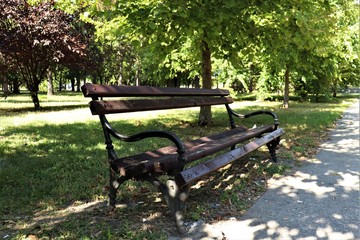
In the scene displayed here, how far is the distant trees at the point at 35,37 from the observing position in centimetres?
1329

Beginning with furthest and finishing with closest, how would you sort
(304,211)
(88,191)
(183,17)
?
(183,17)
(88,191)
(304,211)

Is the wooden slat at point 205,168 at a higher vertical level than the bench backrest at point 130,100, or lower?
lower

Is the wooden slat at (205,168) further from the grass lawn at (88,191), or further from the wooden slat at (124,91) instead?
the wooden slat at (124,91)

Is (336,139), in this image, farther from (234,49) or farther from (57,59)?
(57,59)

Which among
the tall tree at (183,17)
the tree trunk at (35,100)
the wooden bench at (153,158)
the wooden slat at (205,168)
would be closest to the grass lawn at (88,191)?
the wooden bench at (153,158)

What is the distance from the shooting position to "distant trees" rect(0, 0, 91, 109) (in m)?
13.3

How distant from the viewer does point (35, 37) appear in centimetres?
1347

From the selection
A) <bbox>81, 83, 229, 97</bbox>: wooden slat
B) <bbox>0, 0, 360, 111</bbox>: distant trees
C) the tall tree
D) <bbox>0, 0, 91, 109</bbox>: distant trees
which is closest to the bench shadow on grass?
<bbox>81, 83, 229, 97</bbox>: wooden slat

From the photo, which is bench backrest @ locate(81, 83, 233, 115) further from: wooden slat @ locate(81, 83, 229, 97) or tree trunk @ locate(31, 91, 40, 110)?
tree trunk @ locate(31, 91, 40, 110)

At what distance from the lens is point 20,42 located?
44.2 ft

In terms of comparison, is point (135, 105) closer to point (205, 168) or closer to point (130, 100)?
point (130, 100)

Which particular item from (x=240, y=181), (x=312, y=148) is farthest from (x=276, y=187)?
(x=312, y=148)

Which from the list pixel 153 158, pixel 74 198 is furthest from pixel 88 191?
pixel 153 158

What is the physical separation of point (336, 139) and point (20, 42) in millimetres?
12439
